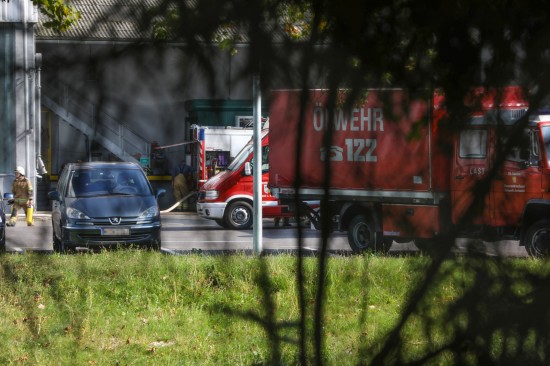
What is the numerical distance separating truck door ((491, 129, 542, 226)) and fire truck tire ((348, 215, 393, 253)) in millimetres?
266

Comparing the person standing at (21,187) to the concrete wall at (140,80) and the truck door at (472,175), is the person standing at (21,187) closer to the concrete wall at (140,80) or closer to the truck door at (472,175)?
the concrete wall at (140,80)

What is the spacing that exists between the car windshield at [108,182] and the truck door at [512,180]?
74 centimetres

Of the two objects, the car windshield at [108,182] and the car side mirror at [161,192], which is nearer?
the car windshield at [108,182]

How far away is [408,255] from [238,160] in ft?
2.39

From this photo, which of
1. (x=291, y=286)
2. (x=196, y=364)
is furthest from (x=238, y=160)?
(x=196, y=364)

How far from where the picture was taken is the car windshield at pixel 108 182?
190 centimetres

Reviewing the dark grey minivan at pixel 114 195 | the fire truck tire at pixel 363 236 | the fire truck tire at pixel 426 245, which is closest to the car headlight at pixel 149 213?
the dark grey minivan at pixel 114 195

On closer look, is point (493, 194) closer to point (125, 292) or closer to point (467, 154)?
point (467, 154)

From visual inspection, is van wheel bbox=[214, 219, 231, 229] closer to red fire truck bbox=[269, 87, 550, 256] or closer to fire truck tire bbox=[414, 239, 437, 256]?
red fire truck bbox=[269, 87, 550, 256]

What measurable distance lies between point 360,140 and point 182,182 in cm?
40

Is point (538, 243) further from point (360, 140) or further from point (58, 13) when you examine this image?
point (58, 13)

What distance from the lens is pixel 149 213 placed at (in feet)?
6.76

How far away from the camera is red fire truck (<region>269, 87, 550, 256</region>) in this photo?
1701mm

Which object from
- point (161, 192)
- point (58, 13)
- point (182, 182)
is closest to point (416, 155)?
point (182, 182)
